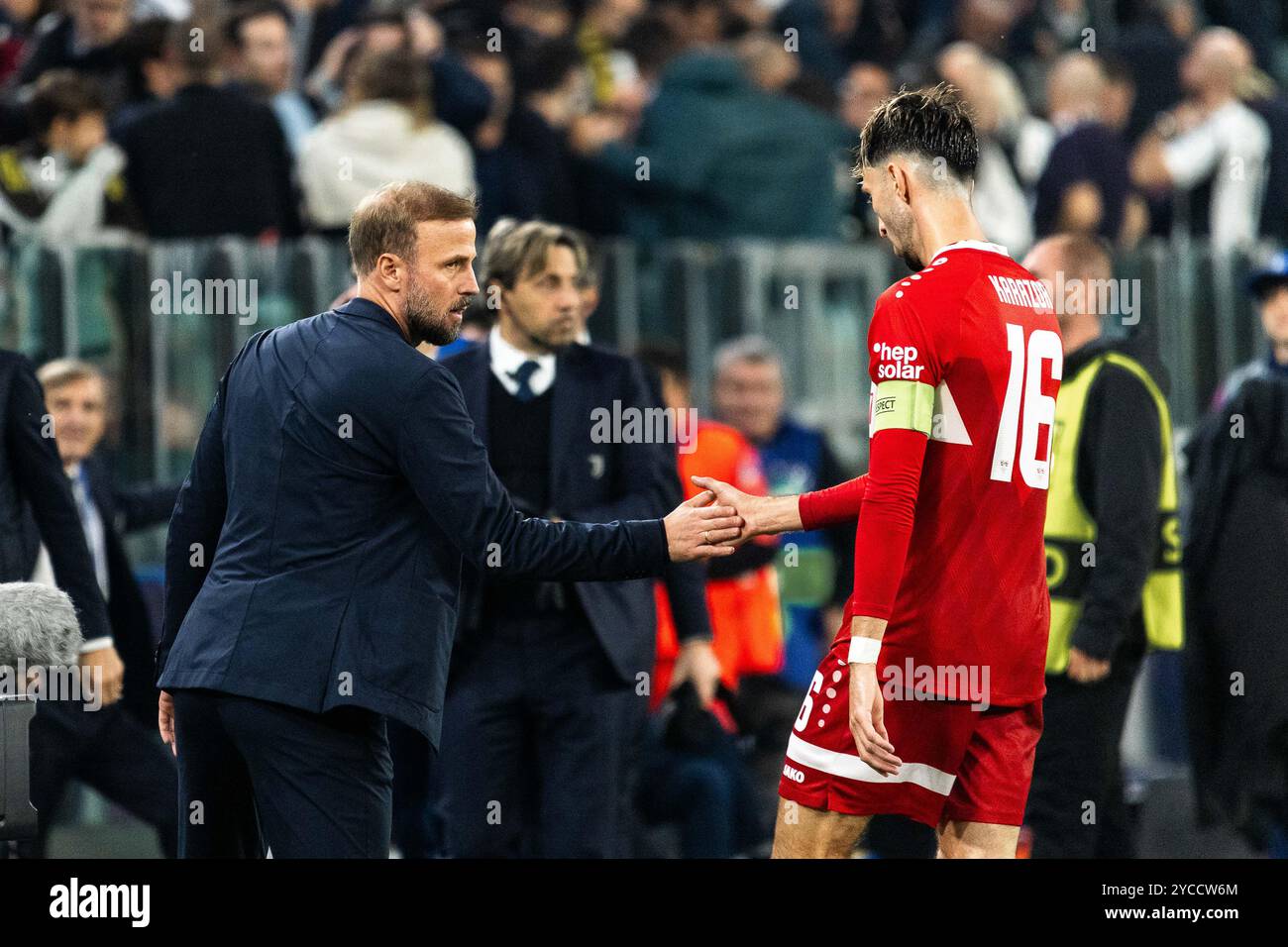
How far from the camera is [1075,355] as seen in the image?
7.14 m

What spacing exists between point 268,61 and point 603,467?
145 inches

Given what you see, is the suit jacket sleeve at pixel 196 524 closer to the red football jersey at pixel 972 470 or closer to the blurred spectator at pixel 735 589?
the red football jersey at pixel 972 470

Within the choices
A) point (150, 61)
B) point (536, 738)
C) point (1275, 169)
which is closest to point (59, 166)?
point (150, 61)

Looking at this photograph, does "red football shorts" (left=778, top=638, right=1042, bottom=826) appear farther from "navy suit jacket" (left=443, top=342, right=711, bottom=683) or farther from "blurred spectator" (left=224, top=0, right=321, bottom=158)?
"blurred spectator" (left=224, top=0, right=321, bottom=158)

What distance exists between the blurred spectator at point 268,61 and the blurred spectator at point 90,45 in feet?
1.71

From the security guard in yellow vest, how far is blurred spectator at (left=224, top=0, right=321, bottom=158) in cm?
398

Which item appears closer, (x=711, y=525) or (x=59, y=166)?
(x=711, y=525)

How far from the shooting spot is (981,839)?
197 inches

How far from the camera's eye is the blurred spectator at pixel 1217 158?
11500 millimetres

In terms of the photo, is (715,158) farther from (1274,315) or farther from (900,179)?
(900,179)

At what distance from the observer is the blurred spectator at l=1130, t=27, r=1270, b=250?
37.7 feet

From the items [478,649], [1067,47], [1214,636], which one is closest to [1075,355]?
[1214,636]

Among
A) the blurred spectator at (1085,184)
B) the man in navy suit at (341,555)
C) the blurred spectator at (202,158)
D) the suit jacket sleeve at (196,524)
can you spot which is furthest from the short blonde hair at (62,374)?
the blurred spectator at (1085,184)
